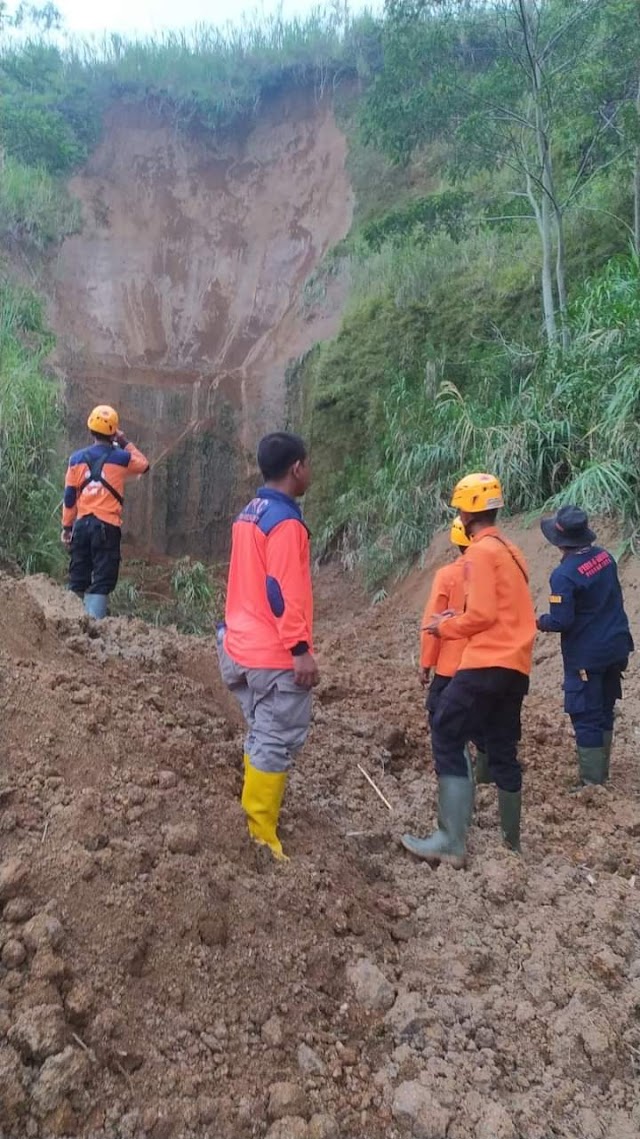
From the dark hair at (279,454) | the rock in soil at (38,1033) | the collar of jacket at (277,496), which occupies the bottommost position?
the rock in soil at (38,1033)

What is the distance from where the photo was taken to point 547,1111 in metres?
2.16

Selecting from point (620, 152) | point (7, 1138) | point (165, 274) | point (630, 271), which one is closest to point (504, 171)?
A: point (620, 152)

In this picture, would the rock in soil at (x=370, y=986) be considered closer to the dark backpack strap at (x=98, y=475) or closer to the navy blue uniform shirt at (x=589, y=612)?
the navy blue uniform shirt at (x=589, y=612)

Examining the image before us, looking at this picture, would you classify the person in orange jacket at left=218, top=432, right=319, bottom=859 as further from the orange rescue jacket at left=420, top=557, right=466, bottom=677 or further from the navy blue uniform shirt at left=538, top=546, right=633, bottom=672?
the navy blue uniform shirt at left=538, top=546, right=633, bottom=672

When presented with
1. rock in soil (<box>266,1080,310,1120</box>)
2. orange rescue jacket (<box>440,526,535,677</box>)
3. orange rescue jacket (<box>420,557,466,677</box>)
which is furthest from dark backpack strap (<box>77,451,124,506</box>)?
rock in soil (<box>266,1080,310,1120</box>)

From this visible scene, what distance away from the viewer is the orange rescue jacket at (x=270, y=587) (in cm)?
293

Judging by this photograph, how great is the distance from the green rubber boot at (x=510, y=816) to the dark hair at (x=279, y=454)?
1634 millimetres

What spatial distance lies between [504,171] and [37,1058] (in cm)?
1368

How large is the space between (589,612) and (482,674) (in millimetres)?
1290

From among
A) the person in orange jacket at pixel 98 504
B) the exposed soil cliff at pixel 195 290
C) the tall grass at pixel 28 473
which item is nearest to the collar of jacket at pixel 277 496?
the person in orange jacket at pixel 98 504

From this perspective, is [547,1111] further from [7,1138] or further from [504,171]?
[504,171]

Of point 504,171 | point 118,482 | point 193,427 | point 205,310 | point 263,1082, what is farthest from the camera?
point 205,310

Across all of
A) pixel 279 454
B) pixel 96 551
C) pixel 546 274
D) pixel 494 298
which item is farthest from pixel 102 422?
pixel 494 298

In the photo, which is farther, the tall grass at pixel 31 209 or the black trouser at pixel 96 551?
the tall grass at pixel 31 209
